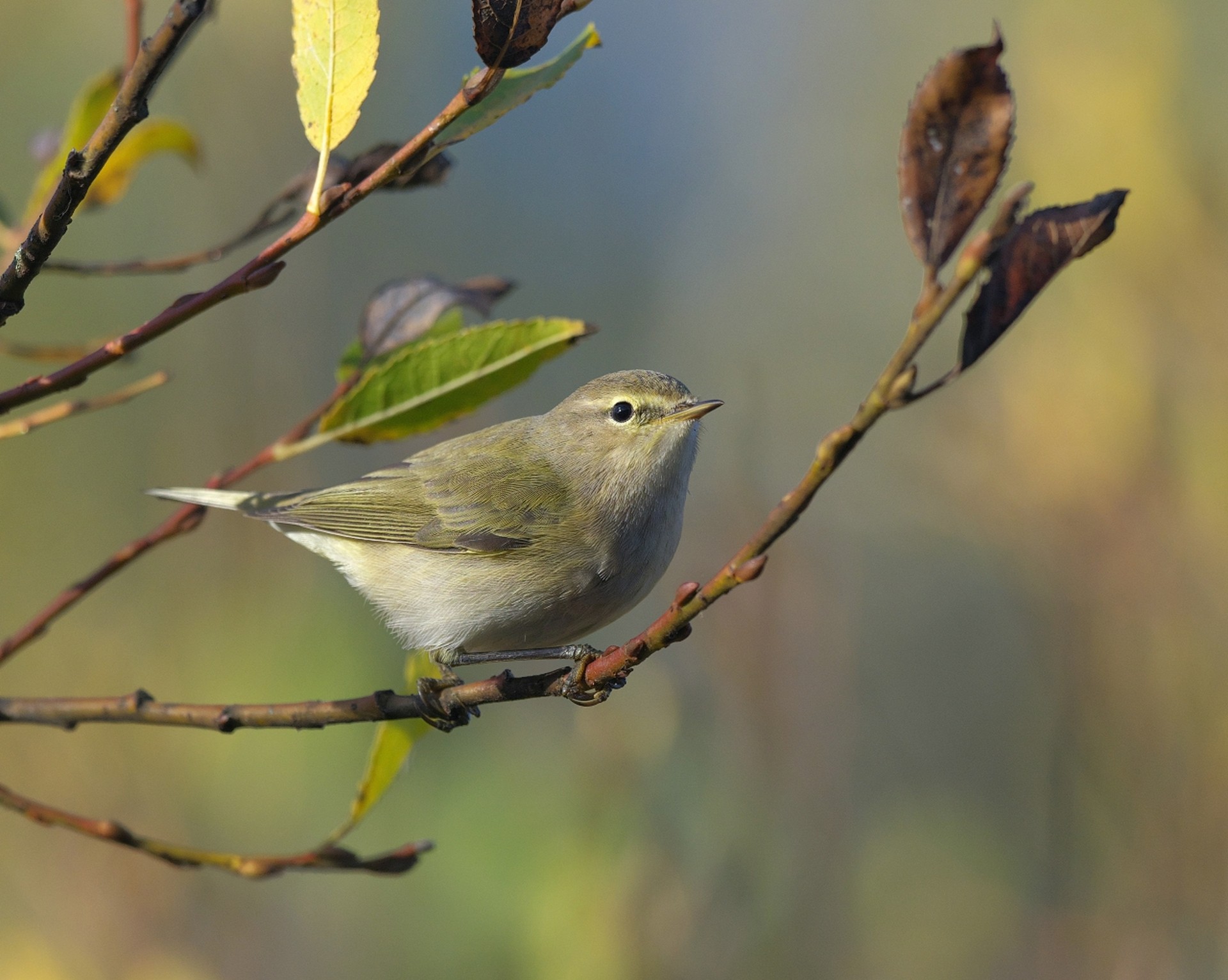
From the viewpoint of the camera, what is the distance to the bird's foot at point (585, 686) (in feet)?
4.13

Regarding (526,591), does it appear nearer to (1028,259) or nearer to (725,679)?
(725,679)

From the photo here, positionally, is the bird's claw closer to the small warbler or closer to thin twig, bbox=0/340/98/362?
the small warbler

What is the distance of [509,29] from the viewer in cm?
101

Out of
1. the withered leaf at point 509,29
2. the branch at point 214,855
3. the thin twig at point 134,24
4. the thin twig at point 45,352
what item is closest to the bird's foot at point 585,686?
the branch at point 214,855

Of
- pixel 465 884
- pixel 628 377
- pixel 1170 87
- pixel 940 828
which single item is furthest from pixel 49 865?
pixel 1170 87

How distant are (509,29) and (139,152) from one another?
123 cm

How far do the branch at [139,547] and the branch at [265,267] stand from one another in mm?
400

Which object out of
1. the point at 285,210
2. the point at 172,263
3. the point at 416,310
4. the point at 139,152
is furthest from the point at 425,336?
the point at 139,152

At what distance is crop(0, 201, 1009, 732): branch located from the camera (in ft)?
2.54

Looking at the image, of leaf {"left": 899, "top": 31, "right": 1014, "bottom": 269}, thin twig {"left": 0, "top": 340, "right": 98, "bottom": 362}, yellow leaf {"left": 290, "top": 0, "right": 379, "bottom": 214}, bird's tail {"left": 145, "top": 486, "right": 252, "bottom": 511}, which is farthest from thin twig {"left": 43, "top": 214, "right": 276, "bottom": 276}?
leaf {"left": 899, "top": 31, "right": 1014, "bottom": 269}

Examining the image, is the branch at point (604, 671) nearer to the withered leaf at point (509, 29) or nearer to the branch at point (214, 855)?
the branch at point (214, 855)

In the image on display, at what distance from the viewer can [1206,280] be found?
314 cm

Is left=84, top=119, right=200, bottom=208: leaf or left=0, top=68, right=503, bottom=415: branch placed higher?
left=84, top=119, right=200, bottom=208: leaf

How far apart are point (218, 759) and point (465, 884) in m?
0.87
